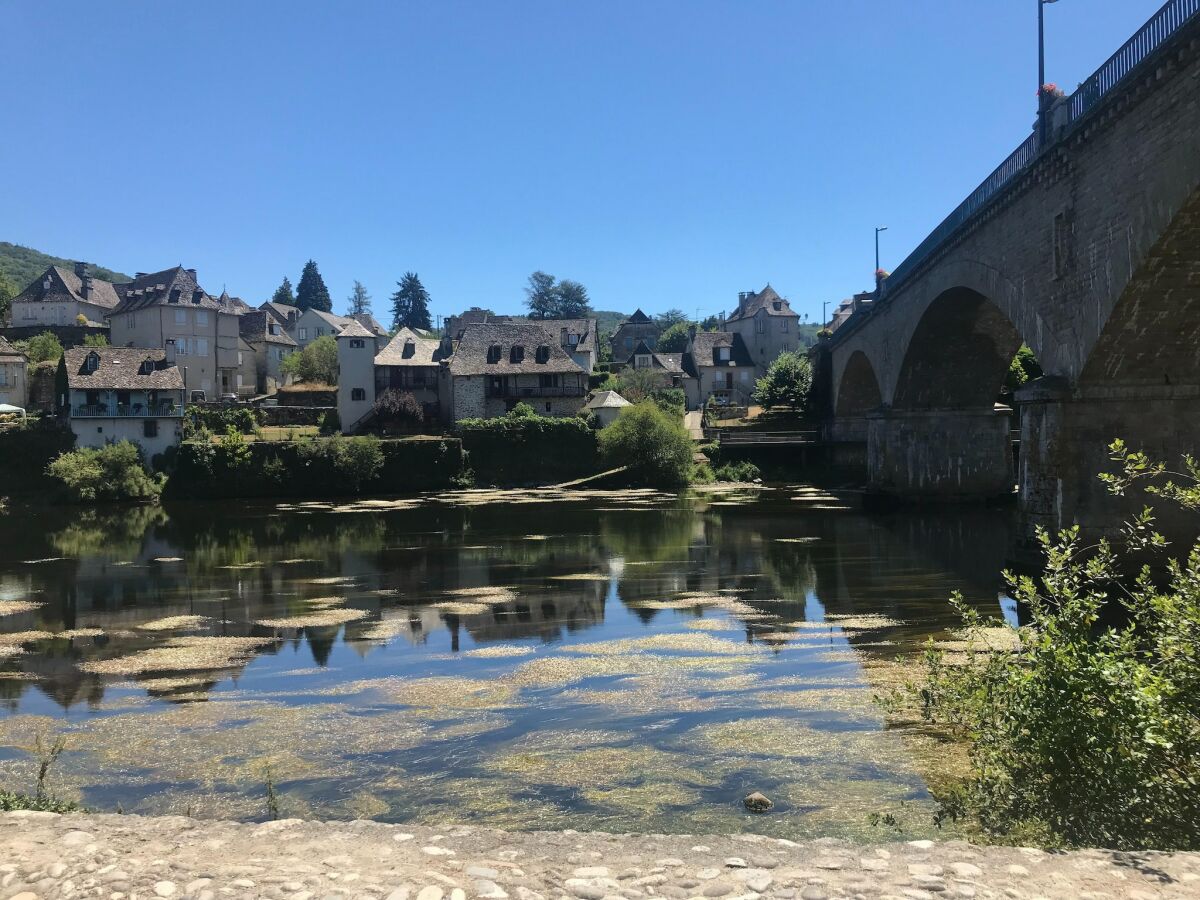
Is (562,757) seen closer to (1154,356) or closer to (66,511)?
(1154,356)

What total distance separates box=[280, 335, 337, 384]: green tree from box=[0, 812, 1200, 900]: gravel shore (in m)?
71.9

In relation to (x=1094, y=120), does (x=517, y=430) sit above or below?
below

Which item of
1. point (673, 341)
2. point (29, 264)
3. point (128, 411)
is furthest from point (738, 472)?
point (29, 264)

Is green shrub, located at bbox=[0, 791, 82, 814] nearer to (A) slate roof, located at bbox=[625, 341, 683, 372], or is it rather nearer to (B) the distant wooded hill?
(A) slate roof, located at bbox=[625, 341, 683, 372]

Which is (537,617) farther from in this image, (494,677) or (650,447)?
(650,447)

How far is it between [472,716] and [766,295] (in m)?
85.9

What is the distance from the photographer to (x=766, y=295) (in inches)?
3706

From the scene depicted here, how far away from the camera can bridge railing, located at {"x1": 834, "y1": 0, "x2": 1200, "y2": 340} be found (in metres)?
17.2

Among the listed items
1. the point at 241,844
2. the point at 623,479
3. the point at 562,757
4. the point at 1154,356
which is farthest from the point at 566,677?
the point at 623,479

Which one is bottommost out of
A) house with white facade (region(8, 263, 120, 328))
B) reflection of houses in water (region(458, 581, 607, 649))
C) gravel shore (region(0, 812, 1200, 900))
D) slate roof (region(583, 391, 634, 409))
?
reflection of houses in water (region(458, 581, 607, 649))

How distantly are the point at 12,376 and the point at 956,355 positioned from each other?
62661 millimetres

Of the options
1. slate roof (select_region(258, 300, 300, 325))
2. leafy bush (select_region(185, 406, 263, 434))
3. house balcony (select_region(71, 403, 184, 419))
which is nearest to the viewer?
house balcony (select_region(71, 403, 184, 419))

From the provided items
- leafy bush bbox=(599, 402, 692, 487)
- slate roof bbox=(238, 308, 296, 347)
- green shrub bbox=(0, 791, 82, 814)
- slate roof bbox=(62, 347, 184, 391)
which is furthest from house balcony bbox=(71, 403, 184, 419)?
green shrub bbox=(0, 791, 82, 814)

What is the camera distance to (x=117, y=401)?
57469mm
